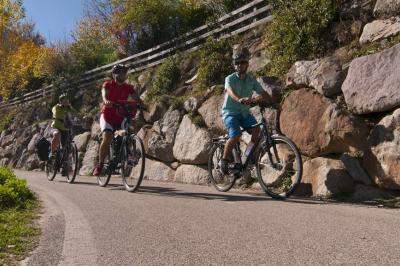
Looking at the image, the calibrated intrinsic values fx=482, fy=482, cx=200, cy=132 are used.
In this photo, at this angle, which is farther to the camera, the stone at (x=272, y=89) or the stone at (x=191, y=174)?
the stone at (x=191, y=174)

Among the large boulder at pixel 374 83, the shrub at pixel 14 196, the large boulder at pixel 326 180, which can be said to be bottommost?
the shrub at pixel 14 196

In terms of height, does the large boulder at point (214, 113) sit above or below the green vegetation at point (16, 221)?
above

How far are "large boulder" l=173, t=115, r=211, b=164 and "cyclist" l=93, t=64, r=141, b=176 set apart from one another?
184 cm

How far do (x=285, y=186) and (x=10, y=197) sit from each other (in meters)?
4.14

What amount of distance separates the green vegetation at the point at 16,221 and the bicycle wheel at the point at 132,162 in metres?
1.72

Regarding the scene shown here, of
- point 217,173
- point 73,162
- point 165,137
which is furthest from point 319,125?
point 73,162

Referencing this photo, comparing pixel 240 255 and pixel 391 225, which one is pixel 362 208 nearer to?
pixel 391 225

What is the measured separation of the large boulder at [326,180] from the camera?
23.0 feet

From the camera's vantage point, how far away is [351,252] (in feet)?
12.5

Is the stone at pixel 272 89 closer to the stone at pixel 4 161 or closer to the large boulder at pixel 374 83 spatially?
the large boulder at pixel 374 83

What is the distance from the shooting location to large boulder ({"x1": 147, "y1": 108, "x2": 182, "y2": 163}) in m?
11.6

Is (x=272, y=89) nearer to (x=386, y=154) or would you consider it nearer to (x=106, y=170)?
(x=386, y=154)

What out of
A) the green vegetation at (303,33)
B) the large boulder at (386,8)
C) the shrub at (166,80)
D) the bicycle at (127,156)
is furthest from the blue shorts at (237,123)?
the shrub at (166,80)

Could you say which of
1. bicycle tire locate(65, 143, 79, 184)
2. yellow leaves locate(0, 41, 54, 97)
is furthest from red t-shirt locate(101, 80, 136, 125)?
yellow leaves locate(0, 41, 54, 97)
